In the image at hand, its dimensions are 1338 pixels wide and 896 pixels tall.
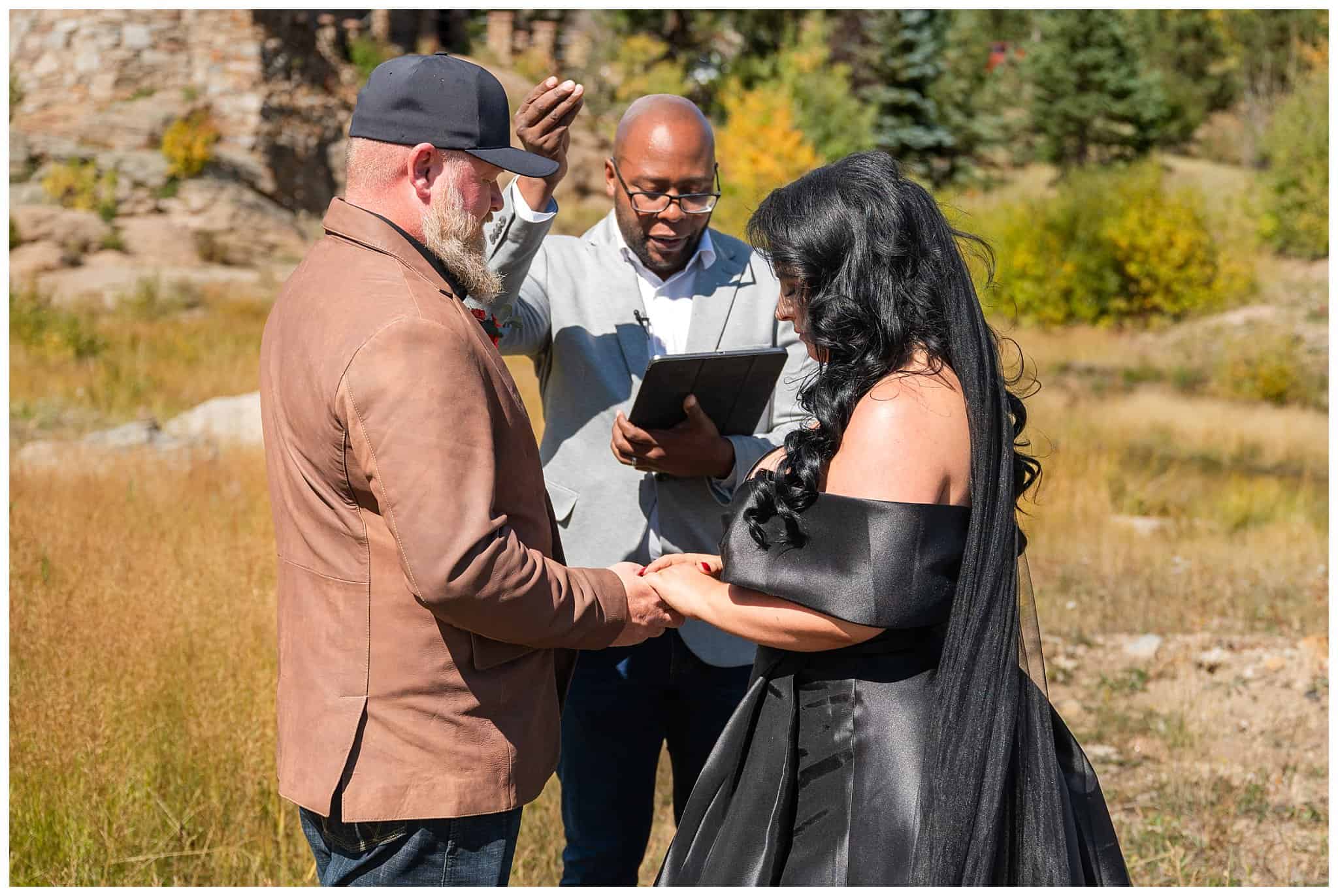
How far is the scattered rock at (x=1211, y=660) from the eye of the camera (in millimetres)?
6102

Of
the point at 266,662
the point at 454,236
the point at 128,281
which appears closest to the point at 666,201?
the point at 454,236

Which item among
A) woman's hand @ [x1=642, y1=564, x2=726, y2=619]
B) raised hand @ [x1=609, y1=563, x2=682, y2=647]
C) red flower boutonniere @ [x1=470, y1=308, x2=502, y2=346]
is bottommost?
raised hand @ [x1=609, y1=563, x2=682, y2=647]

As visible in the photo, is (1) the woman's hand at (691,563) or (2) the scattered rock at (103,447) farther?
(2) the scattered rock at (103,447)

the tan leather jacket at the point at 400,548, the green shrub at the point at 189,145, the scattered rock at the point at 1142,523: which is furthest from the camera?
the green shrub at the point at 189,145

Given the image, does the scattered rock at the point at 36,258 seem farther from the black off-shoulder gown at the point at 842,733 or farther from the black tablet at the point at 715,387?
the black off-shoulder gown at the point at 842,733

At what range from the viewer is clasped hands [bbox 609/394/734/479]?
2822 millimetres

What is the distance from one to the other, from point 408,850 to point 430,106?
52.3 inches

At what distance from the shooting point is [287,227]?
23750 millimetres

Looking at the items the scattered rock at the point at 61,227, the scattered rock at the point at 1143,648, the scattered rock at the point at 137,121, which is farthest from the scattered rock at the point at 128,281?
the scattered rock at the point at 1143,648

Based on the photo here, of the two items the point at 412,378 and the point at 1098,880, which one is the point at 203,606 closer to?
the point at 412,378

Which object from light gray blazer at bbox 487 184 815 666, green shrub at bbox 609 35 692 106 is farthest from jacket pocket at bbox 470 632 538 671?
green shrub at bbox 609 35 692 106

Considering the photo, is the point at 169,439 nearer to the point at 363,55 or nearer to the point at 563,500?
the point at 563,500

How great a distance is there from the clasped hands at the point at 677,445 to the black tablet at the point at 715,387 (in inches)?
1.2

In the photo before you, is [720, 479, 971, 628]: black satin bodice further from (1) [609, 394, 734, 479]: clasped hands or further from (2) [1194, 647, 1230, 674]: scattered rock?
(2) [1194, 647, 1230, 674]: scattered rock
